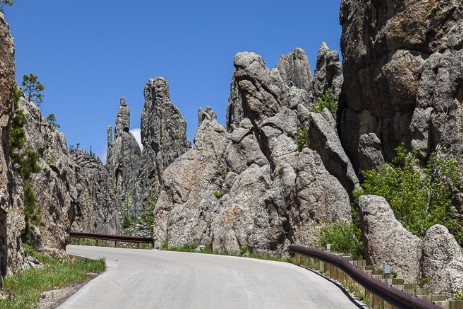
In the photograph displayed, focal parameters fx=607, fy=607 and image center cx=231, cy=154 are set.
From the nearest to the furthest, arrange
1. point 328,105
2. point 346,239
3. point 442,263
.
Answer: point 442,263 → point 346,239 → point 328,105

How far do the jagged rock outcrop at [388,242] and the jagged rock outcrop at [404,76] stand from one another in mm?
10442

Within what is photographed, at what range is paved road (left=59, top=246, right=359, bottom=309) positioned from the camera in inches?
473

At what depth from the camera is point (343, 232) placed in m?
24.3

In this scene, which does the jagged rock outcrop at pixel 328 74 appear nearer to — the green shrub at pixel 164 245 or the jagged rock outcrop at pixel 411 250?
the green shrub at pixel 164 245

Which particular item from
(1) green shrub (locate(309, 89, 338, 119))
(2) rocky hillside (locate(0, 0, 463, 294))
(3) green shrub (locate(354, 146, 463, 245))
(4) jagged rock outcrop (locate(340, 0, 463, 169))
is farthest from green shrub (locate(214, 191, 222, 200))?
(3) green shrub (locate(354, 146, 463, 245))

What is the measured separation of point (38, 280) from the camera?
593 inches

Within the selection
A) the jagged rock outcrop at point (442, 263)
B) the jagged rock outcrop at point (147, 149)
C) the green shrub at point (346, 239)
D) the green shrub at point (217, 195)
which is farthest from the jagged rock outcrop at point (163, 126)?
the jagged rock outcrop at point (442, 263)

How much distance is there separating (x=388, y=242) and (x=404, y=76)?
17602mm

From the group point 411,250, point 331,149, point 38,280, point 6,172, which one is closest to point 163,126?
point 331,149

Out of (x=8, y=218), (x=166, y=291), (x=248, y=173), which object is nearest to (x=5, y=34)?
(x=8, y=218)

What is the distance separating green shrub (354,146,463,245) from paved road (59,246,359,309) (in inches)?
256

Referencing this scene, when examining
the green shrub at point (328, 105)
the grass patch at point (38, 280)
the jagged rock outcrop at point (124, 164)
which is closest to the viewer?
the grass patch at point (38, 280)

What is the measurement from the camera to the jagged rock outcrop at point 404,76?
28.8 meters

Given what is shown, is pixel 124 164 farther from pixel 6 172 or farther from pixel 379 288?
pixel 379 288
